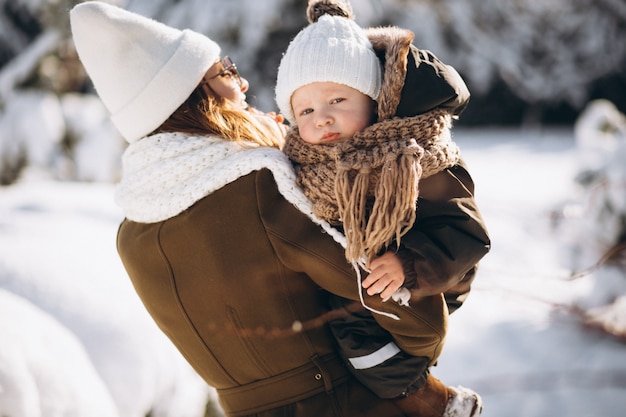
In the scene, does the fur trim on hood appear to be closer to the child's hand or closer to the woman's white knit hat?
the child's hand

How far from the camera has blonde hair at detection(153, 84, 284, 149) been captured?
126cm

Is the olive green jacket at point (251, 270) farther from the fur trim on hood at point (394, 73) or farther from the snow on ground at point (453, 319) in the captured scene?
the snow on ground at point (453, 319)

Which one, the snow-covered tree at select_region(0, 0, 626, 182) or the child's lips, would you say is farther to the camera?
the snow-covered tree at select_region(0, 0, 626, 182)

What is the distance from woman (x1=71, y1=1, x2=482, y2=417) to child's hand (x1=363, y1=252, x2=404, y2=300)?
0.04 m

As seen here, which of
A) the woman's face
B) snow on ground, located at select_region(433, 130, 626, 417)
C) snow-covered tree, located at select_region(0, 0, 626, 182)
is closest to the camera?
the woman's face

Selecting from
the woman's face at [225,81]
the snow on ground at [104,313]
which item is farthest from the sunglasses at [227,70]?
the snow on ground at [104,313]

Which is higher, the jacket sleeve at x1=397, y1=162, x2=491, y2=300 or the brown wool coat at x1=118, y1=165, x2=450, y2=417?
the jacket sleeve at x1=397, y1=162, x2=491, y2=300

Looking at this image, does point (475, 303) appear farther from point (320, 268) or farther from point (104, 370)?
point (320, 268)

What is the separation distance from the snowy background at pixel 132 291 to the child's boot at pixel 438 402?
1.28 ft

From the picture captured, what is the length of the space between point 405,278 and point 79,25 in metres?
0.87

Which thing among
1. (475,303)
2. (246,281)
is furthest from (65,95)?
(246,281)

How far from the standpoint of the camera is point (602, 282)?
134 inches

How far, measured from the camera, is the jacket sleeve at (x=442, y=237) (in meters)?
1.13

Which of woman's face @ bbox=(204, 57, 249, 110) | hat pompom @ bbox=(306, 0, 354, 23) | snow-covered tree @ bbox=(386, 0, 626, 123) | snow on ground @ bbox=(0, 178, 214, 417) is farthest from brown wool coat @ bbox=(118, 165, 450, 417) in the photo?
snow-covered tree @ bbox=(386, 0, 626, 123)
